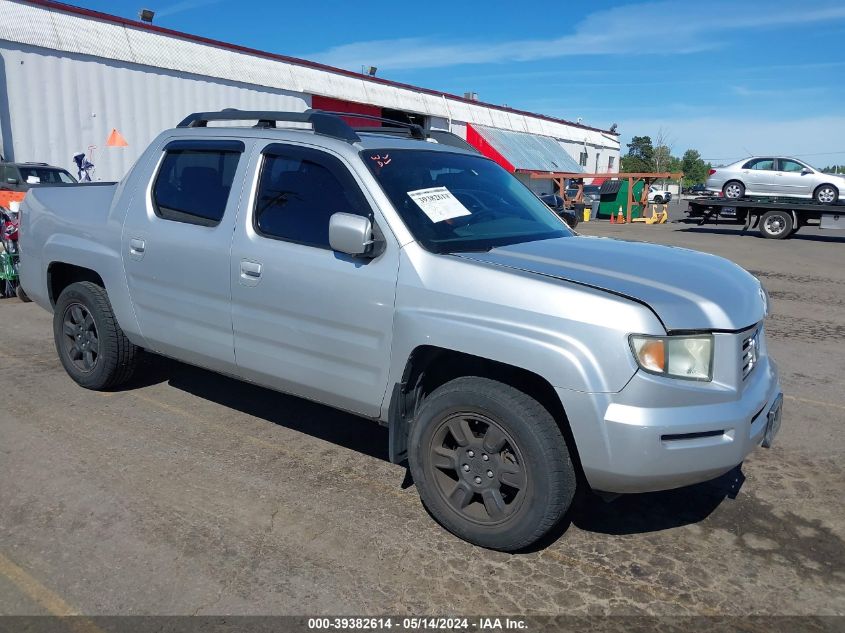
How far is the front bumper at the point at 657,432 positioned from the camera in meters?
2.77

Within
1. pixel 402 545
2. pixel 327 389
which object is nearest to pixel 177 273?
pixel 327 389

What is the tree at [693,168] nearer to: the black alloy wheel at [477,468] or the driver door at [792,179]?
the driver door at [792,179]

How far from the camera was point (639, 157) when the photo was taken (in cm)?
10244

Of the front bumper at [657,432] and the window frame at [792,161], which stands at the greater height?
the window frame at [792,161]

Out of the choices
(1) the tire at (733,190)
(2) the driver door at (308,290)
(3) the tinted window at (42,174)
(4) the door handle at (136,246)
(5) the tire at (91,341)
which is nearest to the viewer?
(2) the driver door at (308,290)

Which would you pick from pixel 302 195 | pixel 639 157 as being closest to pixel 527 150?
pixel 302 195

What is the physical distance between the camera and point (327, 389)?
3689 millimetres

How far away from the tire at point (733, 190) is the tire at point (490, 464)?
22.7 metres

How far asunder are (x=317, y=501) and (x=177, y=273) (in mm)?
1655

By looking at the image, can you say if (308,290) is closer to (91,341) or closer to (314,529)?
(314,529)

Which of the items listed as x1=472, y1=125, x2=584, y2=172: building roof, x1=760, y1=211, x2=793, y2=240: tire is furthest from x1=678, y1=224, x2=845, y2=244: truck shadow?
x1=472, y1=125, x2=584, y2=172: building roof

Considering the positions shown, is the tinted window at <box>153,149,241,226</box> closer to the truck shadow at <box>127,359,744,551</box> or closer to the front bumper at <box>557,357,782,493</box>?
the truck shadow at <box>127,359,744,551</box>

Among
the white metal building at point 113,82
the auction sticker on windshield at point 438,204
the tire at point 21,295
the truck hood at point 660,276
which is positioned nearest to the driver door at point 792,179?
the white metal building at point 113,82

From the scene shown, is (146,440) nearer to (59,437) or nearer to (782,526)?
(59,437)
